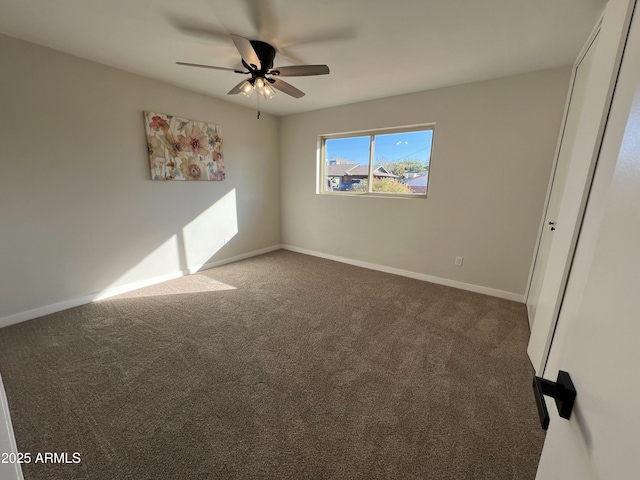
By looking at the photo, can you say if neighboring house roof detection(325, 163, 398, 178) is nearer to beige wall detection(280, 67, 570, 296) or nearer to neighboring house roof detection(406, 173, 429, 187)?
neighboring house roof detection(406, 173, 429, 187)

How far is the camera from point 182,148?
319 centimetres

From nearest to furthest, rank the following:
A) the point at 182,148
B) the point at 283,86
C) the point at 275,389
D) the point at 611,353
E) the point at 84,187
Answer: the point at 611,353, the point at 275,389, the point at 283,86, the point at 84,187, the point at 182,148

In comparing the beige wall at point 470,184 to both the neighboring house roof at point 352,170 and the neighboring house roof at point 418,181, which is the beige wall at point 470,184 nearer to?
the neighboring house roof at point 418,181

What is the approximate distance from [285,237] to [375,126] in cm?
252

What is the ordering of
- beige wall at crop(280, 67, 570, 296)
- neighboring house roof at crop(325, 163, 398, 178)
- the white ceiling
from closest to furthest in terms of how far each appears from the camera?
the white ceiling < beige wall at crop(280, 67, 570, 296) < neighboring house roof at crop(325, 163, 398, 178)

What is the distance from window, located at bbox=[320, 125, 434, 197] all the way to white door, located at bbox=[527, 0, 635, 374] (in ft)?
5.77

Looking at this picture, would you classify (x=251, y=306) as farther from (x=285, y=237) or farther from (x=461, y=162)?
(x=461, y=162)

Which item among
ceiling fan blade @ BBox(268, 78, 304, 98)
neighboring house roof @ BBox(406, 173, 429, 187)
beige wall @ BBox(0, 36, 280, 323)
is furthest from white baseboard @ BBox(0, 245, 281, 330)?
neighboring house roof @ BBox(406, 173, 429, 187)

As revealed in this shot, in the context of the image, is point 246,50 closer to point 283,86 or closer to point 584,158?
point 283,86

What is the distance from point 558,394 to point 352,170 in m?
3.72

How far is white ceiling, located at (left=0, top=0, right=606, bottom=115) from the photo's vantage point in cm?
165

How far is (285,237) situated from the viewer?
4.89 metres

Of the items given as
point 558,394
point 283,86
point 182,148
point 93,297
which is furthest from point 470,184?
point 93,297

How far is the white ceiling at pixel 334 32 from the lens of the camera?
165cm
